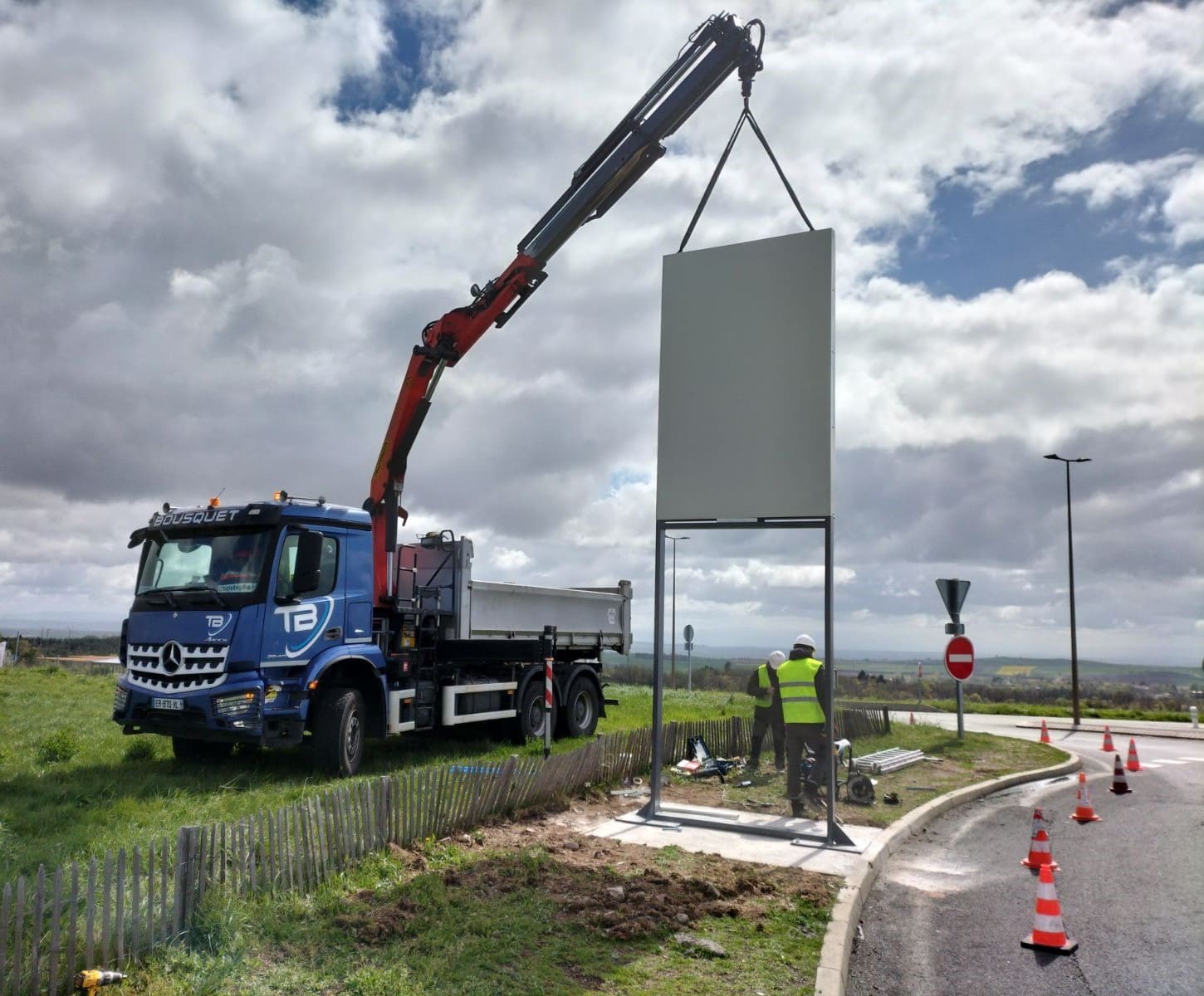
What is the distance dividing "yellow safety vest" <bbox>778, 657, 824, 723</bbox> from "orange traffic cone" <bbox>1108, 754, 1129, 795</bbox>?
18.9 ft

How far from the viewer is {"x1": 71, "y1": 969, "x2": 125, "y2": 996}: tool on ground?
484 cm

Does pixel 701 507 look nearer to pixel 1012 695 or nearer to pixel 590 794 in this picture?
pixel 590 794

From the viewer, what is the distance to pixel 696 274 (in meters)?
10.1

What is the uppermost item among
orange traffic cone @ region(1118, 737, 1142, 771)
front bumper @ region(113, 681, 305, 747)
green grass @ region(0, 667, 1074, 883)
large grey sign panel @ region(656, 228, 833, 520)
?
large grey sign panel @ region(656, 228, 833, 520)

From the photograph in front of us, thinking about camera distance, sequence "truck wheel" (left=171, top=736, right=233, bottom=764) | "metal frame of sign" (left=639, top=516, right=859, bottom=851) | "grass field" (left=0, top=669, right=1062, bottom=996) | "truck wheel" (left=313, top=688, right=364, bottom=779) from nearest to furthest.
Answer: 1. "grass field" (left=0, top=669, right=1062, bottom=996)
2. "metal frame of sign" (left=639, top=516, right=859, bottom=851)
3. "truck wheel" (left=313, top=688, right=364, bottom=779)
4. "truck wheel" (left=171, top=736, right=233, bottom=764)

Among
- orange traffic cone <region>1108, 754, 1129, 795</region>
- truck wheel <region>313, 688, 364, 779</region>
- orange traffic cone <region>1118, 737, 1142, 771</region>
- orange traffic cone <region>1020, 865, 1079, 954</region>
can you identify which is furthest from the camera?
orange traffic cone <region>1118, 737, 1142, 771</region>

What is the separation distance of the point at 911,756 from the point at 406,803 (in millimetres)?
9366

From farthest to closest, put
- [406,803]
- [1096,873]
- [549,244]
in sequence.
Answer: [549,244] < [1096,873] < [406,803]

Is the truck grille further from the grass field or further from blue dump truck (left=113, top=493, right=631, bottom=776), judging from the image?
the grass field

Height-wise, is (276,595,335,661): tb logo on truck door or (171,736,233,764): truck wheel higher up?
(276,595,335,661): tb logo on truck door

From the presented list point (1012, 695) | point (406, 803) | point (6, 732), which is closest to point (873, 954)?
point (406, 803)

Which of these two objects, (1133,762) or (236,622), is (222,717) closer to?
(236,622)

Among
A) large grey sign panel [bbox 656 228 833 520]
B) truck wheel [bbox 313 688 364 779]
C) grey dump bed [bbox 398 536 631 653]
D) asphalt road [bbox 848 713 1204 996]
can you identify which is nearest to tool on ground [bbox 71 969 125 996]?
asphalt road [bbox 848 713 1204 996]

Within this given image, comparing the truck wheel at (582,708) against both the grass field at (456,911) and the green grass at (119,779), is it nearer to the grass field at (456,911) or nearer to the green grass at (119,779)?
the green grass at (119,779)
